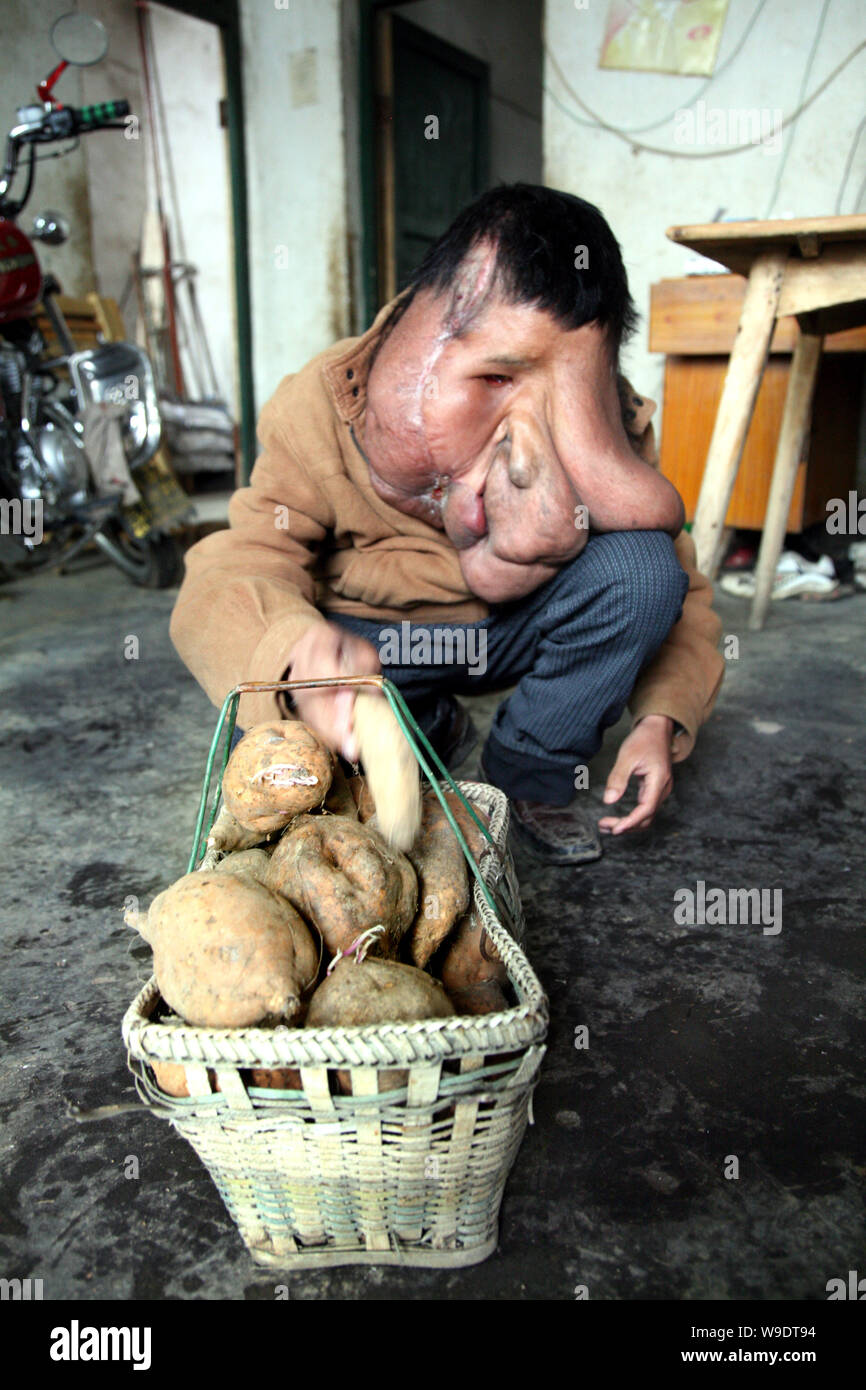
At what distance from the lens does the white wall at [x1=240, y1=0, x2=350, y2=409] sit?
4637 millimetres

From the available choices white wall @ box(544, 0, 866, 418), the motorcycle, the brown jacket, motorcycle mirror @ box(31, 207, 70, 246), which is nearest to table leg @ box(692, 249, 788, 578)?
the brown jacket

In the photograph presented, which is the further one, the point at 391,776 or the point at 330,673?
the point at 330,673

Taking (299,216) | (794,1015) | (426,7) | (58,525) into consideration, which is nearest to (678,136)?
(299,216)

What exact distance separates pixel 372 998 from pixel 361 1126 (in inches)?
4.6

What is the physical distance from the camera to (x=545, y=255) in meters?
1.34

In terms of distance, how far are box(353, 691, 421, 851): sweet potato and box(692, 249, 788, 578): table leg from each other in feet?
5.38

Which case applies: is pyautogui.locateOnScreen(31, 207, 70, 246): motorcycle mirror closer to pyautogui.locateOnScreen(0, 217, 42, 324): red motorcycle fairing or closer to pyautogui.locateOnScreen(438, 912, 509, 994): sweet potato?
pyautogui.locateOnScreen(0, 217, 42, 324): red motorcycle fairing

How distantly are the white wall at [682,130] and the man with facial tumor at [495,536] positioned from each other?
2.43 m

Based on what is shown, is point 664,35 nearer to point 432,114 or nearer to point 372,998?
point 432,114

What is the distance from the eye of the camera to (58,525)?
3684mm

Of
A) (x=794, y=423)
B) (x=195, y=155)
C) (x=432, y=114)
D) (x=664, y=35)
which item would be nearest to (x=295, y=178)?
(x=432, y=114)

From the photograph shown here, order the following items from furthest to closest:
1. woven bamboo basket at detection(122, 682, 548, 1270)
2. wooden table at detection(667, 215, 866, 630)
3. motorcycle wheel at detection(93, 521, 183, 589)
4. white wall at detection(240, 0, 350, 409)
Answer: white wall at detection(240, 0, 350, 409), motorcycle wheel at detection(93, 521, 183, 589), wooden table at detection(667, 215, 866, 630), woven bamboo basket at detection(122, 682, 548, 1270)

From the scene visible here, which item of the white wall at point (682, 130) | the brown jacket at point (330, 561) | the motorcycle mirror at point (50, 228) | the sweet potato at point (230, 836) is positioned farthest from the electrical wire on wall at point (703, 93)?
the sweet potato at point (230, 836)
